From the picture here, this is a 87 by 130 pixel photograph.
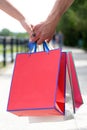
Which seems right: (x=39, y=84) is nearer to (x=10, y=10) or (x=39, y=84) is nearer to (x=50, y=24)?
(x=50, y=24)

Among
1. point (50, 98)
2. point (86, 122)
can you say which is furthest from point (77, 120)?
point (50, 98)

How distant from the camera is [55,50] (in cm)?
420

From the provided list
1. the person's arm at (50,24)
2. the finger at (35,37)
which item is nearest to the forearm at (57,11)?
the person's arm at (50,24)

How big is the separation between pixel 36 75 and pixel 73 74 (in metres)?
0.43

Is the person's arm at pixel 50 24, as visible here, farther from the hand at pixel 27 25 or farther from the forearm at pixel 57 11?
the hand at pixel 27 25

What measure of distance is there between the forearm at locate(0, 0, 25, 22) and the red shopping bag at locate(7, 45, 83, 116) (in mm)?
297

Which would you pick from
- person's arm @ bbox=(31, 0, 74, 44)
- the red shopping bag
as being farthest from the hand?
the red shopping bag

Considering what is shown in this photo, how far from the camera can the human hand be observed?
419 centimetres

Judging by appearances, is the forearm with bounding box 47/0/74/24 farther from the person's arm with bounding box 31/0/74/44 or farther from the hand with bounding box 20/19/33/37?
the hand with bounding box 20/19/33/37

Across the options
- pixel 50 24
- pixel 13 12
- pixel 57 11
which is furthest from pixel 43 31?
pixel 13 12

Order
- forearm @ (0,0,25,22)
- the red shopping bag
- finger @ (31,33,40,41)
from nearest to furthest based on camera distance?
the red shopping bag < finger @ (31,33,40,41) < forearm @ (0,0,25,22)

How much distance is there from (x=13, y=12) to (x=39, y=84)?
0.59 metres

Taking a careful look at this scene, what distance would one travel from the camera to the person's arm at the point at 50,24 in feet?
13.8

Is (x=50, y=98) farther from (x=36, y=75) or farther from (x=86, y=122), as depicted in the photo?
(x=86, y=122)
